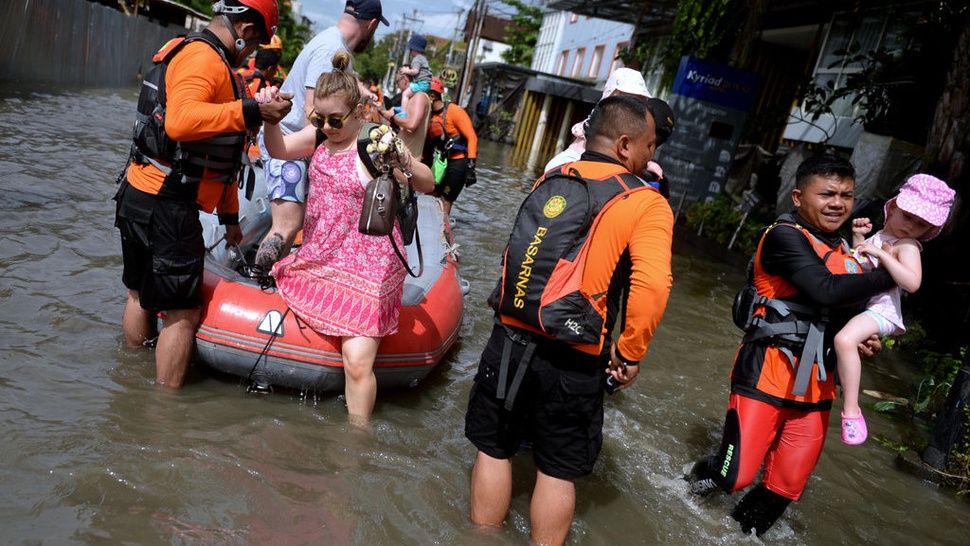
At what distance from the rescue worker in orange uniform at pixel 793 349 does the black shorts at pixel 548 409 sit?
855 mm

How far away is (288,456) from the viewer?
332cm

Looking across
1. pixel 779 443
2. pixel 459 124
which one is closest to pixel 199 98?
pixel 779 443

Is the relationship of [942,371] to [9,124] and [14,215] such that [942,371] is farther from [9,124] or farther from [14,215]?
[9,124]

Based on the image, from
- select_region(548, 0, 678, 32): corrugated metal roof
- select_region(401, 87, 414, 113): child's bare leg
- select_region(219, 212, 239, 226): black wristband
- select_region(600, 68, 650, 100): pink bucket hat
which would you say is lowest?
select_region(219, 212, 239, 226): black wristband

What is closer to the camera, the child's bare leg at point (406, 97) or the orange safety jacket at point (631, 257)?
the orange safety jacket at point (631, 257)

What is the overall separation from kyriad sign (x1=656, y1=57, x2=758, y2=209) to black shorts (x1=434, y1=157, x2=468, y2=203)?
6248 millimetres

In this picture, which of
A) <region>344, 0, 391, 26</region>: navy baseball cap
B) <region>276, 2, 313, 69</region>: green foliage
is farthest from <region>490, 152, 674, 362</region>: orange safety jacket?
<region>276, 2, 313, 69</region>: green foliage

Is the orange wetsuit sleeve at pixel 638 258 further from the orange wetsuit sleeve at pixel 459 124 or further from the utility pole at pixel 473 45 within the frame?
the utility pole at pixel 473 45

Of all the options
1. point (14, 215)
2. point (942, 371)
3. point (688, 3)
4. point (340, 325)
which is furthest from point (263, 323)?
point (688, 3)

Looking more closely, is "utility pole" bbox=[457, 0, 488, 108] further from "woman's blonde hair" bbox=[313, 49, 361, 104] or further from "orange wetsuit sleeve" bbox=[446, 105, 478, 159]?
"woman's blonde hair" bbox=[313, 49, 361, 104]

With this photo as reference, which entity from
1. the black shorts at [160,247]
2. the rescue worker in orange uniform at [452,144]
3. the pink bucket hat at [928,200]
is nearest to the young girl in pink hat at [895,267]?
the pink bucket hat at [928,200]

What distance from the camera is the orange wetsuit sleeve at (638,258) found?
2.52 metres

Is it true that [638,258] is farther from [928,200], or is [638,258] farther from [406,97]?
[406,97]

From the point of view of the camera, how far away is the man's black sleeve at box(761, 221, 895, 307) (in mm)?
3020
